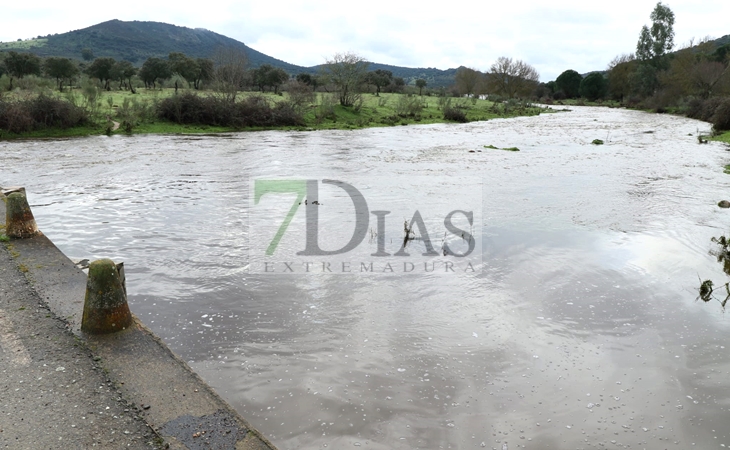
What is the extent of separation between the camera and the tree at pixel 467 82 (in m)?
91.8

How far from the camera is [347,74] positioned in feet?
156

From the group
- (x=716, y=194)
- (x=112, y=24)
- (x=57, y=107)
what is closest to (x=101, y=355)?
(x=716, y=194)

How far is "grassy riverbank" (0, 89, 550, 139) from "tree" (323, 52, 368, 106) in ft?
3.15

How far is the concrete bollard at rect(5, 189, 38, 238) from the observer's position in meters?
8.34

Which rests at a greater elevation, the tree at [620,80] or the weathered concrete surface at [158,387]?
the tree at [620,80]

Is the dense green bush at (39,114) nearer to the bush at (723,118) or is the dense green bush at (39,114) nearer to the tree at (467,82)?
the bush at (723,118)

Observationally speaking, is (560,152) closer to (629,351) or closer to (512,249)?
(512,249)

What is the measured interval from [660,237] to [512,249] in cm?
367

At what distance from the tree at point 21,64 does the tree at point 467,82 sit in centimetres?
6567

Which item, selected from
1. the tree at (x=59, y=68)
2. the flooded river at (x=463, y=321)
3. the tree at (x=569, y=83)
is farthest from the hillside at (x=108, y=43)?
the flooded river at (x=463, y=321)

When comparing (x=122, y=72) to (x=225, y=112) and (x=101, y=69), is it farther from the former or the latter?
(x=225, y=112)

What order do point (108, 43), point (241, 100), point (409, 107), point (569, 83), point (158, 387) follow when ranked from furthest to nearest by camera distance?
1. point (108, 43)
2. point (569, 83)
3. point (409, 107)
4. point (241, 100)
5. point (158, 387)

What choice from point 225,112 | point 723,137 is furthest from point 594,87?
point 225,112

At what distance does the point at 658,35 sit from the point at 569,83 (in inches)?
1533
